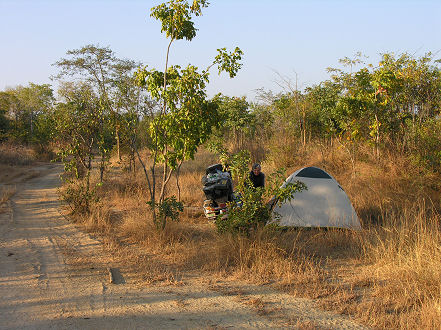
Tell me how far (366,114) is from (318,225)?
585 cm

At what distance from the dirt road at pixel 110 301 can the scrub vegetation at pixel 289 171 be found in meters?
0.34

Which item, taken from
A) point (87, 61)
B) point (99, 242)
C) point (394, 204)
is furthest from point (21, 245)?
point (87, 61)

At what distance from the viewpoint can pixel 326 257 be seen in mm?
6125

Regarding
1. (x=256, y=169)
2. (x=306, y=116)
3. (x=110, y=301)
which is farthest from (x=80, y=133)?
(x=306, y=116)

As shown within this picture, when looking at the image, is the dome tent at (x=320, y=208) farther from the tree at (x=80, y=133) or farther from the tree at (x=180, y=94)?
the tree at (x=80, y=133)

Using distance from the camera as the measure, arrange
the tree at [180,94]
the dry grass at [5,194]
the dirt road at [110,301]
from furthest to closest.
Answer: the dry grass at [5,194] < the tree at [180,94] < the dirt road at [110,301]

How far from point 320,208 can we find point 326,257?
1583 mm

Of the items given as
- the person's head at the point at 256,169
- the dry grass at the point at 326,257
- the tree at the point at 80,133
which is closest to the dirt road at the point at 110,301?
the dry grass at the point at 326,257

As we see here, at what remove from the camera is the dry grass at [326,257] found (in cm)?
433

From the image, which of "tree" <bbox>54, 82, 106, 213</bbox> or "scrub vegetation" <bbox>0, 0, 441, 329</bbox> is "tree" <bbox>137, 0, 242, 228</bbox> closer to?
"scrub vegetation" <bbox>0, 0, 441, 329</bbox>

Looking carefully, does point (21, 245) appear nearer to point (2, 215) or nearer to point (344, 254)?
point (2, 215)

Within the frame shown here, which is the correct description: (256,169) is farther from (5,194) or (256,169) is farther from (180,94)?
(5,194)

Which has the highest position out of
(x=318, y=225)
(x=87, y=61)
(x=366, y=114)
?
(x=87, y=61)

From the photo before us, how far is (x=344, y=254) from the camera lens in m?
6.20
